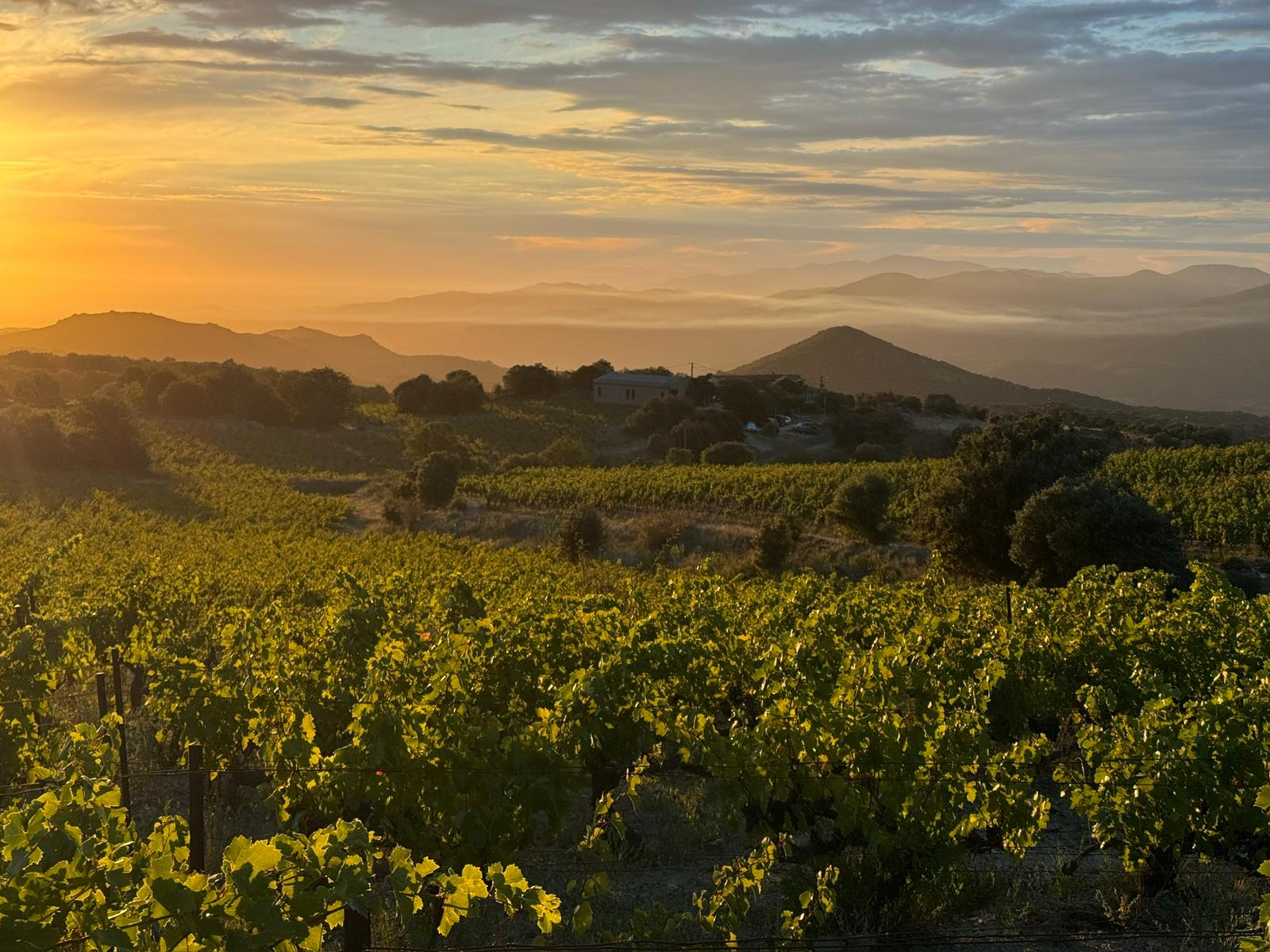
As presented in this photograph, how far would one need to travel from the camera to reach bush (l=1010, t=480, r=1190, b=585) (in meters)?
23.9


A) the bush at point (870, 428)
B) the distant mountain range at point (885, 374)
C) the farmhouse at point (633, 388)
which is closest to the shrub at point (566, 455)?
the bush at point (870, 428)

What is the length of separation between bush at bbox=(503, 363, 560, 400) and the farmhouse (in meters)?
4.11

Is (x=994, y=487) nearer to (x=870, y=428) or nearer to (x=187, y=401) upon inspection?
(x=870, y=428)

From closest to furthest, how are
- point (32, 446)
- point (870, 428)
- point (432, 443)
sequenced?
point (32, 446), point (432, 443), point (870, 428)

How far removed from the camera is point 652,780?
495 inches

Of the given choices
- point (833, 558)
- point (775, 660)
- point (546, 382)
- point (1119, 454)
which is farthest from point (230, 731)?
point (546, 382)

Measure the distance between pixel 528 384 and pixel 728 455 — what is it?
2883 centimetres

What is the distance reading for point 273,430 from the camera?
69.0 metres

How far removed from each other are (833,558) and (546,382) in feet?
176

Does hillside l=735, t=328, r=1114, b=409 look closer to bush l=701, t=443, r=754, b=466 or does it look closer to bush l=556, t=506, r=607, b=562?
bush l=701, t=443, r=754, b=466

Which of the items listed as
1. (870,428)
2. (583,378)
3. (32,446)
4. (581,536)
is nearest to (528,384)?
(583,378)

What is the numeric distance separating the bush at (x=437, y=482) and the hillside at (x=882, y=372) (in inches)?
3566

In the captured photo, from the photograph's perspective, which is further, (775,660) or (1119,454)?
(1119,454)

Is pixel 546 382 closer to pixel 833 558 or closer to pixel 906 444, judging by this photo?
pixel 906 444
